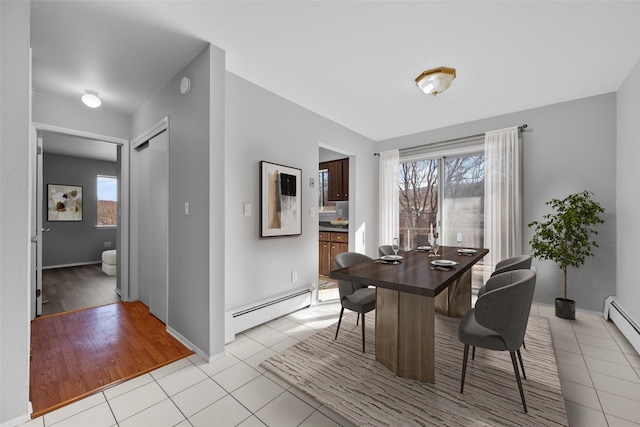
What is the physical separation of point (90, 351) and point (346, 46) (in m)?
3.44

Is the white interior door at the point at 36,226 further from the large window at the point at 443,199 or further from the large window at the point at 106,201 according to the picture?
the large window at the point at 443,199

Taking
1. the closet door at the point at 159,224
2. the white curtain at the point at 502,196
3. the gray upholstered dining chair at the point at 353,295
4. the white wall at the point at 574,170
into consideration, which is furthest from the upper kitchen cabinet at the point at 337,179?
the closet door at the point at 159,224

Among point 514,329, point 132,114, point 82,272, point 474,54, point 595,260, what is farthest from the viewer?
point 82,272

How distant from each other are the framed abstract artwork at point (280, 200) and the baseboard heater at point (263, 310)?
2.41ft

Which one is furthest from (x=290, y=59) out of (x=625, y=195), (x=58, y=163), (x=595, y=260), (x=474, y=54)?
(x=58, y=163)

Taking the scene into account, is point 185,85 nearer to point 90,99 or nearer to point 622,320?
point 90,99

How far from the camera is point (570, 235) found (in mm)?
3029

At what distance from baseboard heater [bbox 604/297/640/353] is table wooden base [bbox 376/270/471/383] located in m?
2.03

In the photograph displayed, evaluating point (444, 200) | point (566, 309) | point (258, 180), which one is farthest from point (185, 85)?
point (566, 309)

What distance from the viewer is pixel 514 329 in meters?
1.60

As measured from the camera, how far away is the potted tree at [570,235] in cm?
298

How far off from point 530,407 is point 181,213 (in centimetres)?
298

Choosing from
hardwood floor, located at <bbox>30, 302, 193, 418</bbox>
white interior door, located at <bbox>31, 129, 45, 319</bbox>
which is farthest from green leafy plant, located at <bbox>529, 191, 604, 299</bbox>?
white interior door, located at <bbox>31, 129, 45, 319</bbox>

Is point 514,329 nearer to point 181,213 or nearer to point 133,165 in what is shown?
point 181,213
